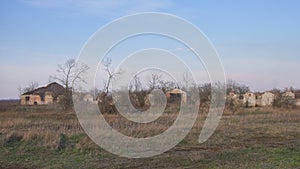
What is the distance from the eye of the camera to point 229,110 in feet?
130

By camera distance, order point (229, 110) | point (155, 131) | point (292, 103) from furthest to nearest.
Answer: point (292, 103)
point (229, 110)
point (155, 131)

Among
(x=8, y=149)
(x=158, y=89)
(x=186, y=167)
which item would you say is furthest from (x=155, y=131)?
(x=158, y=89)

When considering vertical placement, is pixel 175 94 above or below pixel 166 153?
above

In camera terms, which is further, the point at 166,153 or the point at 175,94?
the point at 175,94

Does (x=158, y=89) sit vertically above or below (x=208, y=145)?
above

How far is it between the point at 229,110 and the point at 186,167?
96.1ft

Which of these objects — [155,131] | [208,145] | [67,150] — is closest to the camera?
[67,150]

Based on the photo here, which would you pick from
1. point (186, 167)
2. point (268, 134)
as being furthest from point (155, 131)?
point (186, 167)

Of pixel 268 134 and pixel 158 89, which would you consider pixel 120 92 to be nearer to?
pixel 158 89

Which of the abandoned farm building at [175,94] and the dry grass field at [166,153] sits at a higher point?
the abandoned farm building at [175,94]

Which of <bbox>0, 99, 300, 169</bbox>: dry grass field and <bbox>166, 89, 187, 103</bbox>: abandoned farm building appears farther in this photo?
<bbox>166, 89, 187, 103</bbox>: abandoned farm building

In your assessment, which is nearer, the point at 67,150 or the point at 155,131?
the point at 67,150

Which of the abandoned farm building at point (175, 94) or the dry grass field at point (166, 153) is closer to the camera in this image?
the dry grass field at point (166, 153)

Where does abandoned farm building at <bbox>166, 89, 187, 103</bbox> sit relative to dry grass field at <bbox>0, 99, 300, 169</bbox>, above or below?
above
